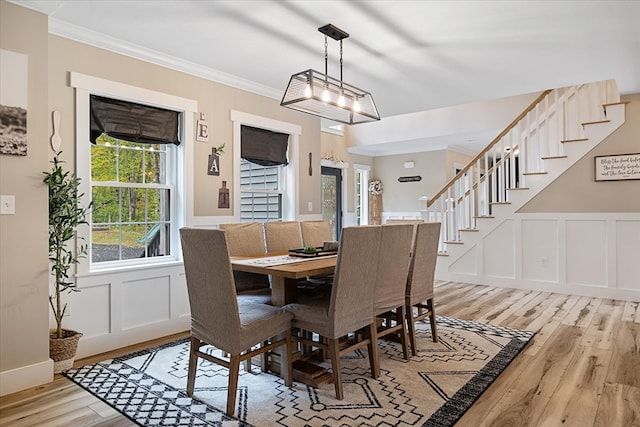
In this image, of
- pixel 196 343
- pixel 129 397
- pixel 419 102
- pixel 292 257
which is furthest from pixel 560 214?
pixel 129 397

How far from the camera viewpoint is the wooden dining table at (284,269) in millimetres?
2527

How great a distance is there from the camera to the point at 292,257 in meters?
3.16

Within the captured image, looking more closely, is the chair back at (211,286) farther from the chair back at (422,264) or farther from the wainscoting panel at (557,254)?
the wainscoting panel at (557,254)

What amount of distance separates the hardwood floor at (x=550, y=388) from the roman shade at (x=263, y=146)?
6.95 feet

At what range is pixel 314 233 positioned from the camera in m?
4.18

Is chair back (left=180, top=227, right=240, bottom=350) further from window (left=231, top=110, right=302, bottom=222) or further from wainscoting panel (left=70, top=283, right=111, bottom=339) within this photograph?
window (left=231, top=110, right=302, bottom=222)

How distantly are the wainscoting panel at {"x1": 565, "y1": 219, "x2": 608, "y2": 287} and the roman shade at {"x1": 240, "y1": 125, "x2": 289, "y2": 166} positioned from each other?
3.90 metres

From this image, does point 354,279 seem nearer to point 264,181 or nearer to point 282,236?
point 282,236

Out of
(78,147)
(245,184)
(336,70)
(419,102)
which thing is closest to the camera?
(78,147)

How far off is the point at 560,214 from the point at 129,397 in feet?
17.8

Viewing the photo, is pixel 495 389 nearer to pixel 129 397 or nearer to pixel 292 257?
pixel 292 257

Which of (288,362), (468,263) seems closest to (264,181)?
(288,362)

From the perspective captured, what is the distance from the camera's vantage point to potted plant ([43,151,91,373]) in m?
2.85

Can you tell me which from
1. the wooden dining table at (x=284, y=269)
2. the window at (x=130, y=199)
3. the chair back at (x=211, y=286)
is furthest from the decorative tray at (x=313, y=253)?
the window at (x=130, y=199)
